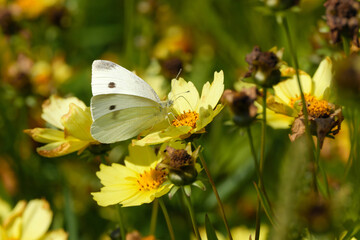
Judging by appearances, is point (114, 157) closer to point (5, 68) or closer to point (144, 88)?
point (144, 88)

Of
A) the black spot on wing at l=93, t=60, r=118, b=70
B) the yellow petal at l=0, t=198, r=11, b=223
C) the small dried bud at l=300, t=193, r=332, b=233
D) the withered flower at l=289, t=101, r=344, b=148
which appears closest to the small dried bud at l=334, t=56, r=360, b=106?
the small dried bud at l=300, t=193, r=332, b=233

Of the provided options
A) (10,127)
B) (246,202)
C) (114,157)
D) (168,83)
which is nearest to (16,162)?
(10,127)

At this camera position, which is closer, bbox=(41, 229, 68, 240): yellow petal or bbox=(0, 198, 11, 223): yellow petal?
bbox=(41, 229, 68, 240): yellow petal

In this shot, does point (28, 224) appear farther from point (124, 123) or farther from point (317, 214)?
point (317, 214)

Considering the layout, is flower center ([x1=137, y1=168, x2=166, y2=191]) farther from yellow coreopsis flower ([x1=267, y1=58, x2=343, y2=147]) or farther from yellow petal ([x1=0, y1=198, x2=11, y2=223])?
yellow petal ([x1=0, y1=198, x2=11, y2=223])

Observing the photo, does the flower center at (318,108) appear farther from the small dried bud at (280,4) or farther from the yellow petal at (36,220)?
the yellow petal at (36,220)

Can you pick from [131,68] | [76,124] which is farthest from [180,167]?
[131,68]
